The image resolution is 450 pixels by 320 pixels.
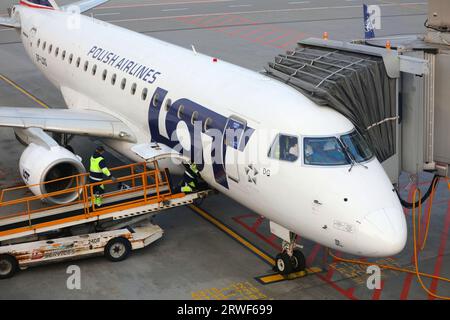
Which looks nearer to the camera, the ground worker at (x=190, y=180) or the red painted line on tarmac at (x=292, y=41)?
the ground worker at (x=190, y=180)

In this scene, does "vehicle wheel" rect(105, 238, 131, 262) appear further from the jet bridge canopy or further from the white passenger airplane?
the jet bridge canopy

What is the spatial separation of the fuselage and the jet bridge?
71 centimetres

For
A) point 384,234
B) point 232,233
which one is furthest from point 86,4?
point 384,234

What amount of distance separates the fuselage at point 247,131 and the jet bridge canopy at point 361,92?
419 millimetres

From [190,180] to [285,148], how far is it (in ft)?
13.7

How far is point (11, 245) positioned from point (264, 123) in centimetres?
754

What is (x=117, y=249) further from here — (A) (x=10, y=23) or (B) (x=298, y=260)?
(A) (x=10, y=23)

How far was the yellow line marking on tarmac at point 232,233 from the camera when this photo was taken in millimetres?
20186

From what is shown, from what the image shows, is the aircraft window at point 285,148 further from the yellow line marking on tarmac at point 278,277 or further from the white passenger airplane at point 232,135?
the yellow line marking on tarmac at point 278,277

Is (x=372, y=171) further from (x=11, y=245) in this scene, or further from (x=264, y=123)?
(x=11, y=245)

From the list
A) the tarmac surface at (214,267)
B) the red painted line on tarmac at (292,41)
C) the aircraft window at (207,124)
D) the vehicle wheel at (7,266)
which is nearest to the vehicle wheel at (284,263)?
the tarmac surface at (214,267)

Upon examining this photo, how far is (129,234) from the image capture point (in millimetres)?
19984
